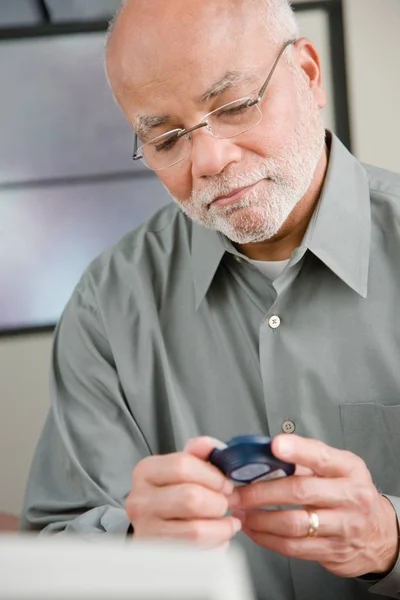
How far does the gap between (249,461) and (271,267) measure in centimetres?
62

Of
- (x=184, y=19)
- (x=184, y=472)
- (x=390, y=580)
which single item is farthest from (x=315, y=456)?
(x=184, y=19)

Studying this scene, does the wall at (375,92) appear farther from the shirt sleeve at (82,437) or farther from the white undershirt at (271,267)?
the shirt sleeve at (82,437)

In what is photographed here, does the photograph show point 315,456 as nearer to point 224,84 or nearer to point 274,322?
point 274,322

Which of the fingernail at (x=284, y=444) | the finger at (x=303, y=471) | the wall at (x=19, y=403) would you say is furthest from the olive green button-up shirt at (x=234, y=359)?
the wall at (x=19, y=403)

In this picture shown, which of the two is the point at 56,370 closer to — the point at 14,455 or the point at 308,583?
the point at 308,583

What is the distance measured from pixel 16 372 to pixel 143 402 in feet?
4.08

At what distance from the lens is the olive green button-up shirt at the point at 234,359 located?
1418mm

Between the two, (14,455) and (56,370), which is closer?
(56,370)

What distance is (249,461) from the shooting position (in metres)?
0.95

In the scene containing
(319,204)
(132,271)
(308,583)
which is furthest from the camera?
(132,271)

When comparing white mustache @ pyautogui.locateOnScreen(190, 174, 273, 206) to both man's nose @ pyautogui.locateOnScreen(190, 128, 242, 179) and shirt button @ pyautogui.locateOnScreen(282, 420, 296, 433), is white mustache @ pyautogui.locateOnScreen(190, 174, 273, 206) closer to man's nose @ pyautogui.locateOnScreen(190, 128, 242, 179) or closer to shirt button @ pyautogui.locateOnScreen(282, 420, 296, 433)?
man's nose @ pyautogui.locateOnScreen(190, 128, 242, 179)

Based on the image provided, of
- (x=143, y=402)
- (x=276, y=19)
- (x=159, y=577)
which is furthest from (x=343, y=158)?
(x=159, y=577)

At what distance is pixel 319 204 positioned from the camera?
4.95 ft

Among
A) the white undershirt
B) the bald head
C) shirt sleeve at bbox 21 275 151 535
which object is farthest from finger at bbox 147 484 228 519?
the bald head
